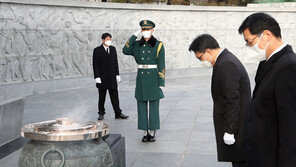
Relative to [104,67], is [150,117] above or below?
below

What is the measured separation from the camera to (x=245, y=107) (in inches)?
154

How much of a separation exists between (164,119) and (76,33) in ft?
20.0

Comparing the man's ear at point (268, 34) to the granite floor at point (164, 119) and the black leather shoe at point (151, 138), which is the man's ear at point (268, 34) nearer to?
the granite floor at point (164, 119)

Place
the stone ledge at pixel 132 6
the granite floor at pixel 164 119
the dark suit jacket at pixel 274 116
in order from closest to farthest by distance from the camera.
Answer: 1. the dark suit jacket at pixel 274 116
2. the granite floor at pixel 164 119
3. the stone ledge at pixel 132 6

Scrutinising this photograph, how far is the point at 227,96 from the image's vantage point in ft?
12.4

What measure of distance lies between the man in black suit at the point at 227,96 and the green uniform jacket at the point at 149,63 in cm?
260

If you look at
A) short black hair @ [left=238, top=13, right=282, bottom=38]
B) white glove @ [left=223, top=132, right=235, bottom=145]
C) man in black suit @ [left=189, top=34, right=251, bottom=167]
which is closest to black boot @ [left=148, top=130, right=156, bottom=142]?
man in black suit @ [left=189, top=34, right=251, bottom=167]

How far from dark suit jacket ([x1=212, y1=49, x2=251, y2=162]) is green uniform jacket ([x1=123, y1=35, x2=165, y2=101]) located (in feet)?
8.89

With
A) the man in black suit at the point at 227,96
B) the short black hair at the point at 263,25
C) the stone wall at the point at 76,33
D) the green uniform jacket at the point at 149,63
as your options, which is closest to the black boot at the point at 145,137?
the green uniform jacket at the point at 149,63

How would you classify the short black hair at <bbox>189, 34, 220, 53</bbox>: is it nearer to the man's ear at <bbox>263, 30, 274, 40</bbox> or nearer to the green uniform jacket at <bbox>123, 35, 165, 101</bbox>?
the man's ear at <bbox>263, 30, 274, 40</bbox>

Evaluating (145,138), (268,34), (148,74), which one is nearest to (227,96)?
(268,34)

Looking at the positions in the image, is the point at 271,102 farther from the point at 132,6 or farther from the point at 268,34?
the point at 132,6

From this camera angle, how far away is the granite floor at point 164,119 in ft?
18.9

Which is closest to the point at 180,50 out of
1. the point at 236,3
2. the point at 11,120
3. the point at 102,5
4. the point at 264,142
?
the point at 102,5
